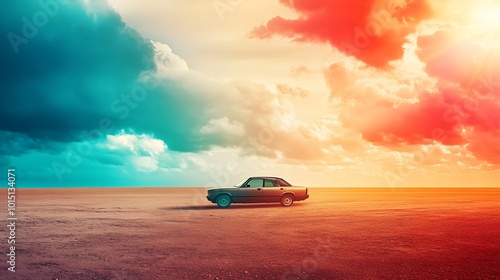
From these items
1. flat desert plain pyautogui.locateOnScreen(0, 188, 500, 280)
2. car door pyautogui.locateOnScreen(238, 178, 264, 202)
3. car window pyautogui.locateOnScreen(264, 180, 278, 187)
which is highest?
car window pyautogui.locateOnScreen(264, 180, 278, 187)

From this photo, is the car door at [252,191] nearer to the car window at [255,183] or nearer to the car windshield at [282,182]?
the car window at [255,183]

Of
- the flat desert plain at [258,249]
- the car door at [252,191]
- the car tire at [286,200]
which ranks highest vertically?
the car door at [252,191]

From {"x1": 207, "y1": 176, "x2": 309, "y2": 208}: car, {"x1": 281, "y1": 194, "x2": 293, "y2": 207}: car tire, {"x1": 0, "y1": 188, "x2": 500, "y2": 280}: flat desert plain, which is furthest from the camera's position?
A: {"x1": 281, "y1": 194, "x2": 293, "y2": 207}: car tire

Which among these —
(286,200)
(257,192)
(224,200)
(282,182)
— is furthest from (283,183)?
(224,200)

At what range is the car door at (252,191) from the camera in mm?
24281

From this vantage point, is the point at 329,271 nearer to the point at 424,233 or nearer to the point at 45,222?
the point at 424,233

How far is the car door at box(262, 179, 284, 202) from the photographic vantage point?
968 inches

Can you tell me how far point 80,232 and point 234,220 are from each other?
20.0ft

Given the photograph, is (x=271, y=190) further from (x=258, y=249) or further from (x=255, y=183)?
(x=258, y=249)

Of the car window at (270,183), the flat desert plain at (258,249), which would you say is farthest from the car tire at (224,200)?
the flat desert plain at (258,249)

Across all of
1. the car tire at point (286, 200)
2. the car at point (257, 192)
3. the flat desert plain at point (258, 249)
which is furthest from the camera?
the car tire at point (286, 200)

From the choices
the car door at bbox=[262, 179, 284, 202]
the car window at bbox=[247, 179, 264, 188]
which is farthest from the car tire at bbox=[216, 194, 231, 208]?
the car door at bbox=[262, 179, 284, 202]

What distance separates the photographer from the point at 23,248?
38.8 feet

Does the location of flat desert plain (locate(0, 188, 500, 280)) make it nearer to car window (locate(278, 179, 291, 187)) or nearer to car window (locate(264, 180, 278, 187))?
car window (locate(264, 180, 278, 187))
